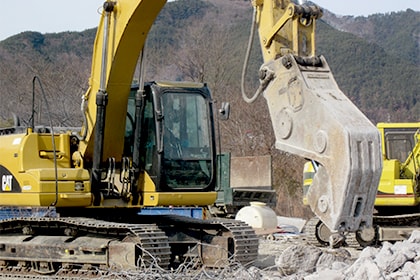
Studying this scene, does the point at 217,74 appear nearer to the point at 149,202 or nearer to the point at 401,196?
the point at 401,196

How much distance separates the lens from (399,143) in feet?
54.5

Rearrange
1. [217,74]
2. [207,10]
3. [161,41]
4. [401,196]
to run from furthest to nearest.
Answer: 1. [207,10]
2. [161,41]
3. [217,74]
4. [401,196]

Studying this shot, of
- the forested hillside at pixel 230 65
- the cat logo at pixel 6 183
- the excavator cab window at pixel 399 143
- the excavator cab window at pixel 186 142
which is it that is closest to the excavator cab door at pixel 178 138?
the excavator cab window at pixel 186 142

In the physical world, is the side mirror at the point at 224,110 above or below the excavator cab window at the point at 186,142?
above

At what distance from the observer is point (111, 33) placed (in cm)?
1037

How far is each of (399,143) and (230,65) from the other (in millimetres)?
49809

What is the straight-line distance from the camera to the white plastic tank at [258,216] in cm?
1858

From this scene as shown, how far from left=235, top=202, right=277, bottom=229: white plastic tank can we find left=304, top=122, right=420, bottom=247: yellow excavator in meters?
2.14

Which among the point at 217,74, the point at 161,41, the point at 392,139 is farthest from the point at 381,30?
the point at 392,139

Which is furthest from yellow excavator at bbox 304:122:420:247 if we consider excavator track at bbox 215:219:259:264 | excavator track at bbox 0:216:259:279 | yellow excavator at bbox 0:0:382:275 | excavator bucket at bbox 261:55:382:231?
excavator bucket at bbox 261:55:382:231

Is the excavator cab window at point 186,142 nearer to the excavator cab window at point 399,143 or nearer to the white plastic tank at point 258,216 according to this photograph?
the excavator cab window at point 399,143

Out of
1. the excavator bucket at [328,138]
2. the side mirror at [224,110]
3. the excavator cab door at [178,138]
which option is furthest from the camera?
the side mirror at [224,110]

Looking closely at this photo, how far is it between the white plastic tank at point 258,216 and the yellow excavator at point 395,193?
214cm

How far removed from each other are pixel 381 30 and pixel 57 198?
11189 cm
